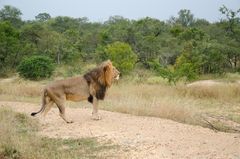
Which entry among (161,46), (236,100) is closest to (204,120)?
(236,100)

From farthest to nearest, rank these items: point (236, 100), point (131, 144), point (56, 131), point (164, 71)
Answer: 1. point (164, 71)
2. point (236, 100)
3. point (56, 131)
4. point (131, 144)

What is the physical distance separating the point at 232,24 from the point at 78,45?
42.9ft

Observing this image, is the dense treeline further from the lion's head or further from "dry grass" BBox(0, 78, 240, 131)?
the lion's head

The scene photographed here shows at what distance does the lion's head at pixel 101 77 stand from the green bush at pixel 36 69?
53.6 ft

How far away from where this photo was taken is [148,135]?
8680mm

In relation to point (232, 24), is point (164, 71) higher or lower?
lower

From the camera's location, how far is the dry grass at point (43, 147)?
25.4 feet

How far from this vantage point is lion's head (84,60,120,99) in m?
10.0

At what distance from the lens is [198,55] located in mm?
27938

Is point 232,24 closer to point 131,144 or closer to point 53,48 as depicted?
point 53,48

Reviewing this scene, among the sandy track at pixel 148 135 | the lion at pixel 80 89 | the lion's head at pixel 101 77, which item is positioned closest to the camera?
the sandy track at pixel 148 135

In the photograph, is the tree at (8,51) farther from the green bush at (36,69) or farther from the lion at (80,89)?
the lion at (80,89)

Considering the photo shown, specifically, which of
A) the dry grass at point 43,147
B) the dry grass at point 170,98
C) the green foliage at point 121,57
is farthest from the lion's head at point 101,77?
the green foliage at point 121,57

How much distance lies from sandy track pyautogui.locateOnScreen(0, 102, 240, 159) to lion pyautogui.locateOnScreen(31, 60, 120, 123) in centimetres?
46
